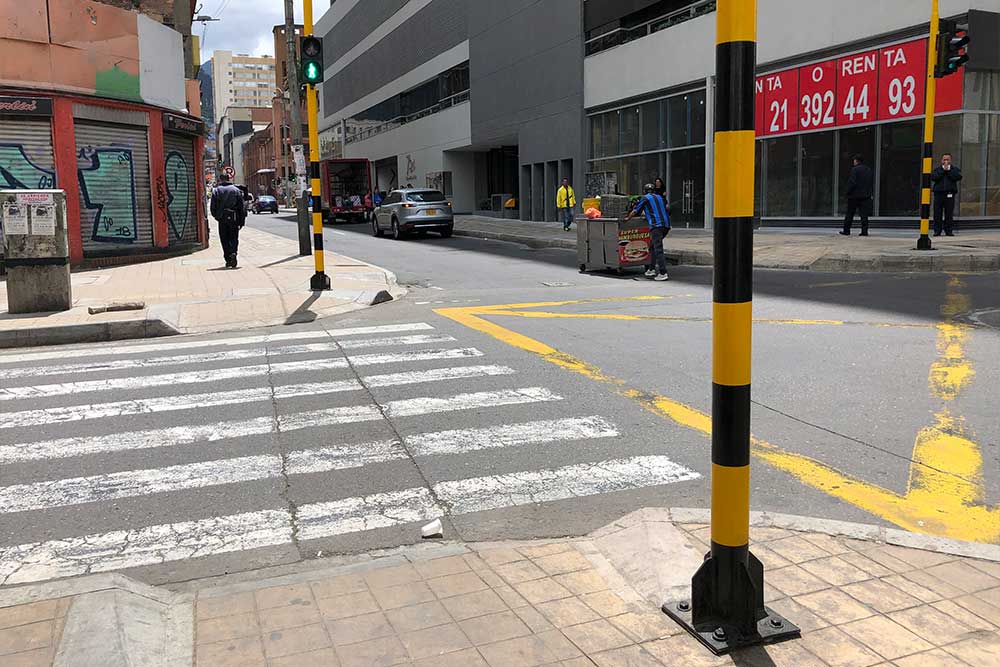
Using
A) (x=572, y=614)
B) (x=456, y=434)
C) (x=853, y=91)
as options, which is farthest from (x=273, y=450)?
(x=853, y=91)

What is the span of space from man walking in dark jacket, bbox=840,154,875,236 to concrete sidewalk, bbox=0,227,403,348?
35.2 feet

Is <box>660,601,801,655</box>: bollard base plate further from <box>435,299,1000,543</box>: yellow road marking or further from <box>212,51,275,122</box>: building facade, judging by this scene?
<box>212,51,275,122</box>: building facade

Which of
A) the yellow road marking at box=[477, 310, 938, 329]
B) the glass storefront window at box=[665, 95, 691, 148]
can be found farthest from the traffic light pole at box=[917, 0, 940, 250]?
the glass storefront window at box=[665, 95, 691, 148]

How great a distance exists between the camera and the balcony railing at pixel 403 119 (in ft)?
152

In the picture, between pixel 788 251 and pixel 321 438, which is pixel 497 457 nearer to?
pixel 321 438

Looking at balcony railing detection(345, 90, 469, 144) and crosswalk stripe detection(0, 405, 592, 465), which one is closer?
crosswalk stripe detection(0, 405, 592, 465)

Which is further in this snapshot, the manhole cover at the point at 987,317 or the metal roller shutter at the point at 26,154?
the metal roller shutter at the point at 26,154

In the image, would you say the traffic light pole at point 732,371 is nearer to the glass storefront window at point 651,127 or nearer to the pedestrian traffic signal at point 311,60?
the pedestrian traffic signal at point 311,60

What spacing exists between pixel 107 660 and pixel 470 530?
6.33 ft

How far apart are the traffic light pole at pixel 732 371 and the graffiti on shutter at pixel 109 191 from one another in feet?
62.4

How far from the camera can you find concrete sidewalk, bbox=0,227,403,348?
11172 mm

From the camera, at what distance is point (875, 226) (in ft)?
71.0

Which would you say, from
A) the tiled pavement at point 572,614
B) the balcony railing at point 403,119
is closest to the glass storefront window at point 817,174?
the tiled pavement at point 572,614

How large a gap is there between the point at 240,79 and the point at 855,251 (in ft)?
648
